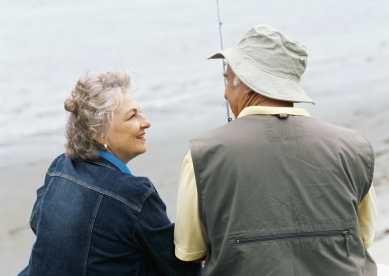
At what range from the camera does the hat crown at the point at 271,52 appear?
7.92ft

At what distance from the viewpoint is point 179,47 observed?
38.1 feet

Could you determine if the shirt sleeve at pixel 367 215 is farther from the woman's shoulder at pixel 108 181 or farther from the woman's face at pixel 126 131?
the woman's face at pixel 126 131

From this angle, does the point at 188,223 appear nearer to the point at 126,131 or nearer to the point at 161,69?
the point at 126,131

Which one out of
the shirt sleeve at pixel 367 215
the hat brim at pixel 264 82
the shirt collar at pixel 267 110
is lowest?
the shirt sleeve at pixel 367 215

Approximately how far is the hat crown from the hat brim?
2 centimetres

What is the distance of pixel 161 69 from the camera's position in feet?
34.7

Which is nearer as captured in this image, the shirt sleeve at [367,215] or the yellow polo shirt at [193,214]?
the yellow polo shirt at [193,214]

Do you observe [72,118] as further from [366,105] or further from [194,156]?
[366,105]

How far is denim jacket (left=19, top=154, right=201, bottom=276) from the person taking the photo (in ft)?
8.17

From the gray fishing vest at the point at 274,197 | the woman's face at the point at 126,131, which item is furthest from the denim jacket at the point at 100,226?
the gray fishing vest at the point at 274,197

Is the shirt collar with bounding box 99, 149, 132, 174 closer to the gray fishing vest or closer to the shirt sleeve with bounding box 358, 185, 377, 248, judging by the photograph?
the gray fishing vest

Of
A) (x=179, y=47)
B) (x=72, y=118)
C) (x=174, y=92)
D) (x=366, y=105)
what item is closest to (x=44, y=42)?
(x=179, y=47)

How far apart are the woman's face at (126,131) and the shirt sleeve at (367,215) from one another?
2.86ft

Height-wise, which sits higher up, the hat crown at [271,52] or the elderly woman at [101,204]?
the hat crown at [271,52]
